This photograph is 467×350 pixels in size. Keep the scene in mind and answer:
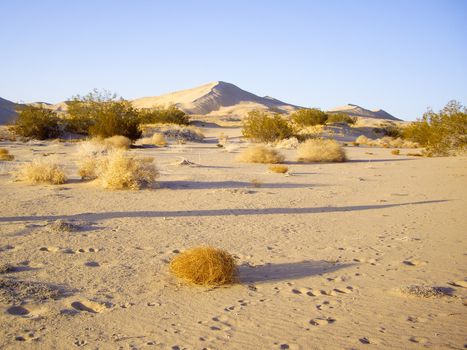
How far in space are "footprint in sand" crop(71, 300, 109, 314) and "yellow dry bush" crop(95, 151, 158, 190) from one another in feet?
21.7

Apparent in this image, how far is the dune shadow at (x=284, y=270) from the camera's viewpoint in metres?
5.17

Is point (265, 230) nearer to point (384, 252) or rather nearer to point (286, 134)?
point (384, 252)

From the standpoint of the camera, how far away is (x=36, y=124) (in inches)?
1116

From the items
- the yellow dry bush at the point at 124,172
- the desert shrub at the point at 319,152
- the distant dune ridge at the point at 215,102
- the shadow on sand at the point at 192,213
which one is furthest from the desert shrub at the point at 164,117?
the distant dune ridge at the point at 215,102

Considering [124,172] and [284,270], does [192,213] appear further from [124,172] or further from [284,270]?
[284,270]

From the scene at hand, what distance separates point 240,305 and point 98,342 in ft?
4.70

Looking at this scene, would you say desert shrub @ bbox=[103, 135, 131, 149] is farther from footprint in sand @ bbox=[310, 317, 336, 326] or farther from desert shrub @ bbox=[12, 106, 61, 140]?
footprint in sand @ bbox=[310, 317, 336, 326]

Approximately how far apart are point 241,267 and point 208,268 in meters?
0.83

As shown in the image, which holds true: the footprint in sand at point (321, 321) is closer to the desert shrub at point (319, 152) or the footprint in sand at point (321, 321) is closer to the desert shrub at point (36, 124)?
the desert shrub at point (319, 152)

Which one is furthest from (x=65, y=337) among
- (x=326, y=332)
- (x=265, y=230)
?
(x=265, y=230)

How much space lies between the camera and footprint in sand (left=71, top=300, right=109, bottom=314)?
4.21 meters

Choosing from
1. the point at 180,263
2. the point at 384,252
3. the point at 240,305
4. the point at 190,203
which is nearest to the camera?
the point at 240,305

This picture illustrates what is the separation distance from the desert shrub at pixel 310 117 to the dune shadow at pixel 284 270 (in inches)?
1508

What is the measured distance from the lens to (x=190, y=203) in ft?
31.7
